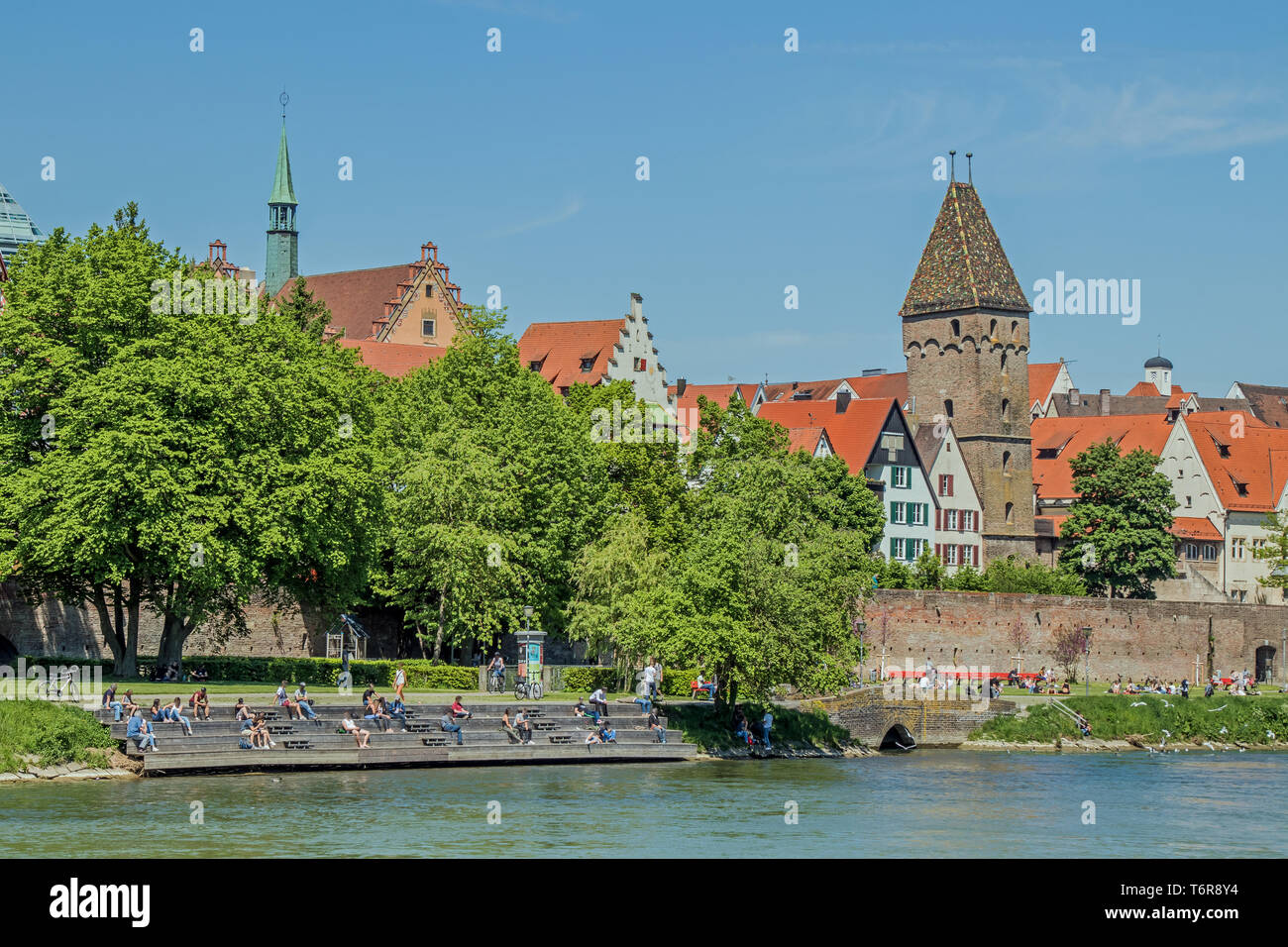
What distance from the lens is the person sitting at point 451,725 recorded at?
4534cm

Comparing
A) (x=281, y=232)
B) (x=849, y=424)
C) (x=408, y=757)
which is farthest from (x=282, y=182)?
(x=408, y=757)

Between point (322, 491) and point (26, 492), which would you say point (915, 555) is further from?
point (26, 492)

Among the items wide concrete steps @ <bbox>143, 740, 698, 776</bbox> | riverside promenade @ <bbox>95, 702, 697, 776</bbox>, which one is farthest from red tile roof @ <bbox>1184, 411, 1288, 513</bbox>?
→ wide concrete steps @ <bbox>143, 740, 698, 776</bbox>

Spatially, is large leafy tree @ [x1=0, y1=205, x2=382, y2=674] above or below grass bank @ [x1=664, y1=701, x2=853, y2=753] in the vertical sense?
above

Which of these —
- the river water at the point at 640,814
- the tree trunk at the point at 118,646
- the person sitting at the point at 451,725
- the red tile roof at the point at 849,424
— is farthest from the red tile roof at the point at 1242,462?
the tree trunk at the point at 118,646

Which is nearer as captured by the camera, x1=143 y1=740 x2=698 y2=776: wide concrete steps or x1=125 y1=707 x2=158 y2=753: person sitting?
x1=125 y1=707 x2=158 y2=753: person sitting

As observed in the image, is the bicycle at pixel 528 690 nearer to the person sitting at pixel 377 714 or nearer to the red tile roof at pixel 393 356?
the person sitting at pixel 377 714

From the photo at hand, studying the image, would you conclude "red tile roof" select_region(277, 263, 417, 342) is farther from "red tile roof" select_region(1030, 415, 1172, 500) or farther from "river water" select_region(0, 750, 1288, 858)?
"river water" select_region(0, 750, 1288, 858)

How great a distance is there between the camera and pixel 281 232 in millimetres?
115875

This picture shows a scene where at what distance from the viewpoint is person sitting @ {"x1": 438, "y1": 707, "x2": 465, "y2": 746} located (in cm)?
4534

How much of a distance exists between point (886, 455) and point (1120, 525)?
43.2ft

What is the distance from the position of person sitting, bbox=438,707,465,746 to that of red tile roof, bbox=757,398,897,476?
4711 centimetres

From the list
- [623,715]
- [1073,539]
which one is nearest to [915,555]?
[1073,539]
